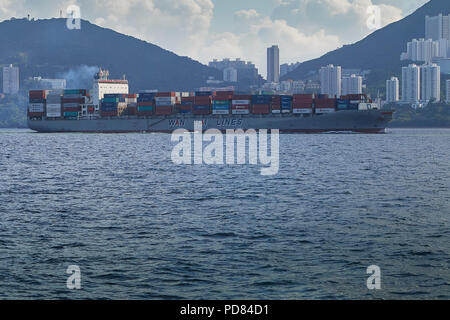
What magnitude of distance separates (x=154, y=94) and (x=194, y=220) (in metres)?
102


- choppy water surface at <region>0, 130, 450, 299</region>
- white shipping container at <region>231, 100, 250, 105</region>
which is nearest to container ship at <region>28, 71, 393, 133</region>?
white shipping container at <region>231, 100, 250, 105</region>

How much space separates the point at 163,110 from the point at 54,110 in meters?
25.6

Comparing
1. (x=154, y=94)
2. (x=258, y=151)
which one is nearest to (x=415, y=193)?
(x=258, y=151)

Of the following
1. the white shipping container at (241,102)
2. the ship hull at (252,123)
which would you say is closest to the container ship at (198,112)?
the ship hull at (252,123)

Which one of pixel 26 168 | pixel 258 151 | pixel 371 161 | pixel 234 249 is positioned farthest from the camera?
pixel 258 151

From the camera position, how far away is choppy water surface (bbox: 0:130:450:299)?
16344mm

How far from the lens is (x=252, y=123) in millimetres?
117812

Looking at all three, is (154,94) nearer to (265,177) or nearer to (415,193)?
(265,177)

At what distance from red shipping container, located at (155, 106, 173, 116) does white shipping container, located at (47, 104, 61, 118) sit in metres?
23.1

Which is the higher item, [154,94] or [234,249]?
[154,94]

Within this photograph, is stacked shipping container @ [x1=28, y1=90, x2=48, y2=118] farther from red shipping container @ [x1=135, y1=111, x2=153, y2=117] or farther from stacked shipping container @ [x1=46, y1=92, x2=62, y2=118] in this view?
red shipping container @ [x1=135, y1=111, x2=153, y2=117]

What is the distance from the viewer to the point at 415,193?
112 feet
